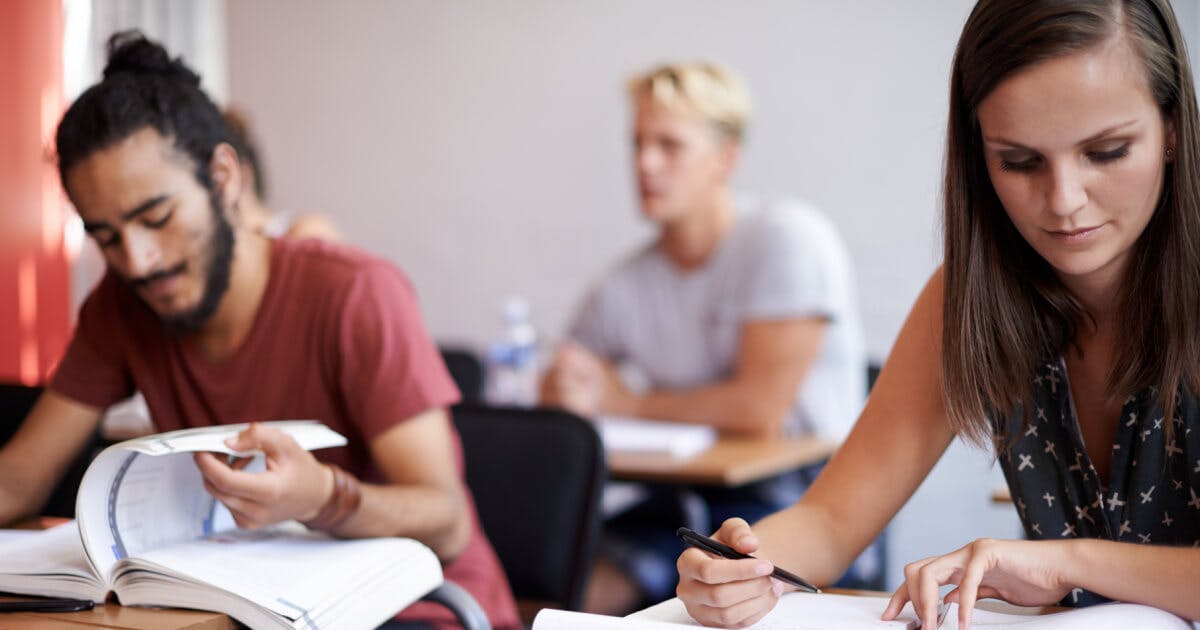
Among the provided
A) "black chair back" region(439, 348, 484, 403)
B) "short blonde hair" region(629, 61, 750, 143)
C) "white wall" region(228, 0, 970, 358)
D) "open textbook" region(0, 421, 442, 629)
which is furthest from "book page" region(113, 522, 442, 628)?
"white wall" region(228, 0, 970, 358)

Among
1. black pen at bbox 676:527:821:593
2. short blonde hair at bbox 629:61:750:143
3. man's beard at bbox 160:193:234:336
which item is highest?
short blonde hair at bbox 629:61:750:143

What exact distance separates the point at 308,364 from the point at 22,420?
0.59 metres

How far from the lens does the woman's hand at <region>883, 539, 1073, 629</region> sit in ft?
3.23

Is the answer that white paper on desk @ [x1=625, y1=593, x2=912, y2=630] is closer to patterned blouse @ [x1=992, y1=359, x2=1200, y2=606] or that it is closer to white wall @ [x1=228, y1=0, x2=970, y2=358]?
patterned blouse @ [x1=992, y1=359, x2=1200, y2=606]

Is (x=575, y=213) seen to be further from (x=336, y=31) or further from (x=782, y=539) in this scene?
(x=782, y=539)

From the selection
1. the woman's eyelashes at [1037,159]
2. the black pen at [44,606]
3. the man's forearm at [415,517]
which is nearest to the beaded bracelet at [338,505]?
the man's forearm at [415,517]

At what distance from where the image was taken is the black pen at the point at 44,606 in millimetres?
1174

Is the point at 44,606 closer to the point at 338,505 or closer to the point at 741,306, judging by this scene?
the point at 338,505

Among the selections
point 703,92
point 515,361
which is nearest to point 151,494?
point 703,92

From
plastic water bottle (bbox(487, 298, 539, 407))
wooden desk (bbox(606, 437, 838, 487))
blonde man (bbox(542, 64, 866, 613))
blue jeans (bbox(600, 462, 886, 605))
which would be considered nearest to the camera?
wooden desk (bbox(606, 437, 838, 487))

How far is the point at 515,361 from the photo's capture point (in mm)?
3988

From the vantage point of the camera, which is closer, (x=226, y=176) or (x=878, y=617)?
(x=878, y=617)

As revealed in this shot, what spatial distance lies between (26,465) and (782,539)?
1.10 metres

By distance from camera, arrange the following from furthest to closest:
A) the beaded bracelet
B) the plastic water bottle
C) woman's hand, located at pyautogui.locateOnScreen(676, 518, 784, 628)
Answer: the plastic water bottle < the beaded bracelet < woman's hand, located at pyautogui.locateOnScreen(676, 518, 784, 628)
